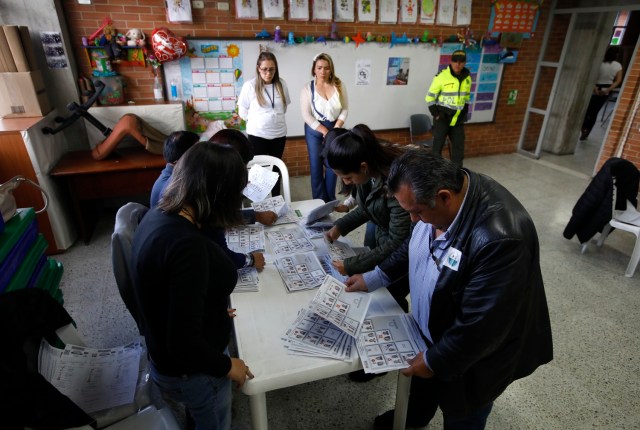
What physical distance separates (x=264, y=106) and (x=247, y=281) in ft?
7.49

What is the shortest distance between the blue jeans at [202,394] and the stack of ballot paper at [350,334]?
0.26 metres

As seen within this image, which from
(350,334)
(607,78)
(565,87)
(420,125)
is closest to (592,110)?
(607,78)

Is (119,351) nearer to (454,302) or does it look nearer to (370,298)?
(370,298)

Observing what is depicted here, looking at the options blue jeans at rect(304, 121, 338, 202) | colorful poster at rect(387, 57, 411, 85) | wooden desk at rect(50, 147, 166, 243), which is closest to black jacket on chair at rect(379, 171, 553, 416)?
blue jeans at rect(304, 121, 338, 202)

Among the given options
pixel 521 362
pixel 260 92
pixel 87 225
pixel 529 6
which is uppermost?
pixel 529 6

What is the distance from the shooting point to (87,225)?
348 centimetres

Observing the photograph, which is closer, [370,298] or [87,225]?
[370,298]

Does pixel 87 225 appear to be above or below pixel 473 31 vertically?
below

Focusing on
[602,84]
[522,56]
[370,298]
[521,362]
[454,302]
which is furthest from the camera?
[602,84]

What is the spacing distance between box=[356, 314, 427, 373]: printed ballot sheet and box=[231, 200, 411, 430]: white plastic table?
4 cm

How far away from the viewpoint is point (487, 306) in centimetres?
103

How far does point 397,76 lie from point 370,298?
3988mm

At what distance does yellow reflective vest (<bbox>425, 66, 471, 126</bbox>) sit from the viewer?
443cm

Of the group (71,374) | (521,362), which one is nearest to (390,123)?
(521,362)
